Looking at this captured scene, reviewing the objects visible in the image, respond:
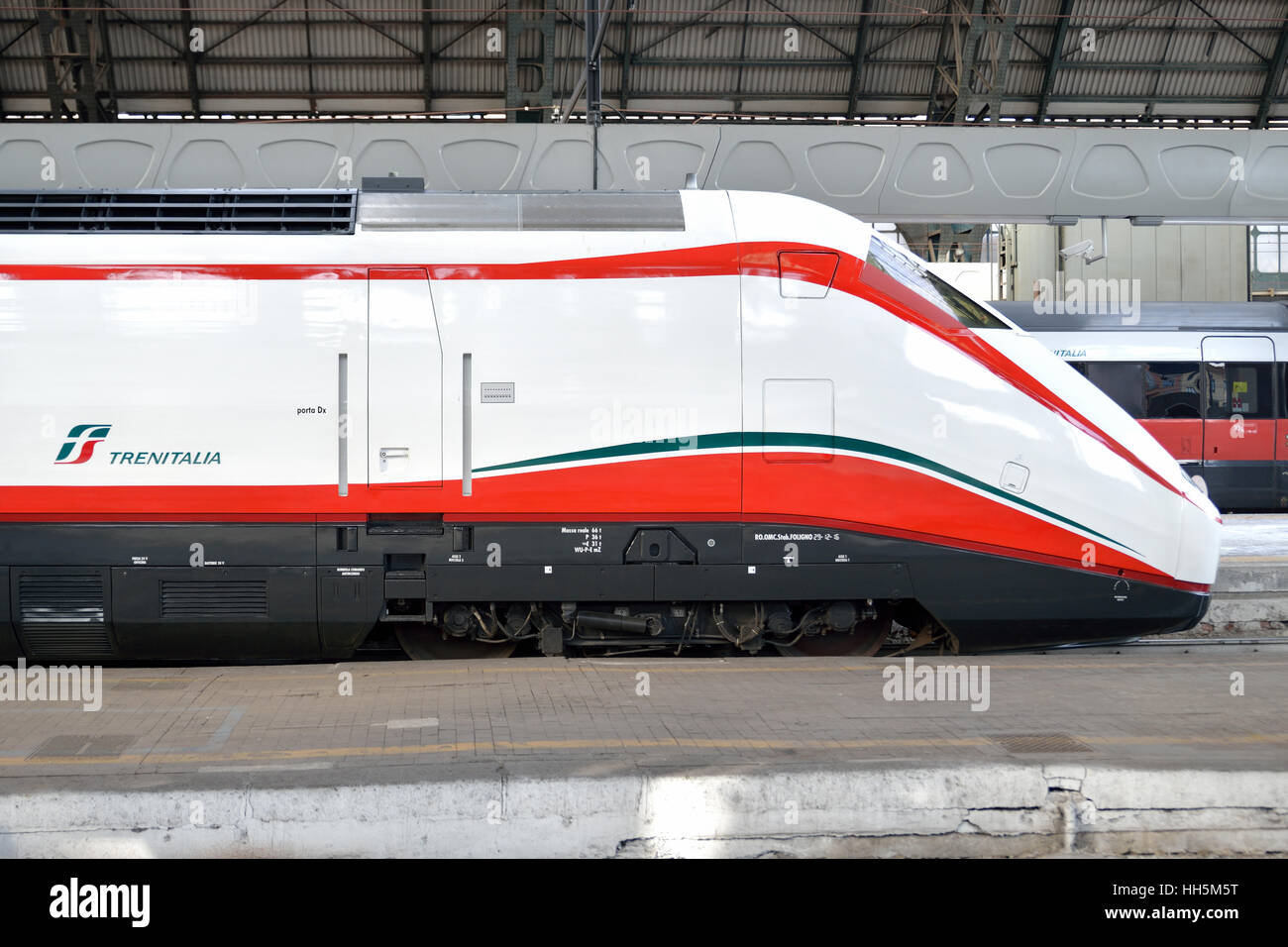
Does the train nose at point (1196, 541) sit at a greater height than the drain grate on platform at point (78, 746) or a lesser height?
greater

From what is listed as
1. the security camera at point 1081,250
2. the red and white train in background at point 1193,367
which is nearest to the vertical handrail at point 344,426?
the red and white train in background at point 1193,367

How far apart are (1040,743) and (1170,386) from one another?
43.6 ft

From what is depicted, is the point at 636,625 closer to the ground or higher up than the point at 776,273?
closer to the ground

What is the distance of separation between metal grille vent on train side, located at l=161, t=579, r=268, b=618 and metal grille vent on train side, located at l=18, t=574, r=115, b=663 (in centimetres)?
39

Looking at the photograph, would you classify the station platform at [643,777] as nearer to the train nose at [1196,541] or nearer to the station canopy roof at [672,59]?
the train nose at [1196,541]

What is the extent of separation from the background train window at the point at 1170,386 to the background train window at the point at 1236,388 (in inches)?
8.3

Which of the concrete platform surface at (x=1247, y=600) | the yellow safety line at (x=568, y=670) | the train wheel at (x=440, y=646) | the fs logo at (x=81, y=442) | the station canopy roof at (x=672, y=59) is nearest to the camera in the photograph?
the yellow safety line at (x=568, y=670)

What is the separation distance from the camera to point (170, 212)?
22.1 feet

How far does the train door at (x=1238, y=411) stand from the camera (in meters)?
16.2

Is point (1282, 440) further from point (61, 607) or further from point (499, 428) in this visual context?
point (61, 607)

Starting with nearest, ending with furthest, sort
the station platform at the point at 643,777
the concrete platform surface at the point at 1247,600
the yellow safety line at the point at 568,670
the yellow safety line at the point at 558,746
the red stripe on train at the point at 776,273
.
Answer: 1. the station platform at the point at 643,777
2. the yellow safety line at the point at 558,746
3. the yellow safety line at the point at 568,670
4. the red stripe on train at the point at 776,273
5. the concrete platform surface at the point at 1247,600

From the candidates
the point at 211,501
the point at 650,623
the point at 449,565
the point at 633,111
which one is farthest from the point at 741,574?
the point at 633,111

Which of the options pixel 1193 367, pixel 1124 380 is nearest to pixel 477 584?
pixel 1124 380

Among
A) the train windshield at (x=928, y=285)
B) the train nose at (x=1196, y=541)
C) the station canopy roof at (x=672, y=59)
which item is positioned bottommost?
the train nose at (x=1196, y=541)
